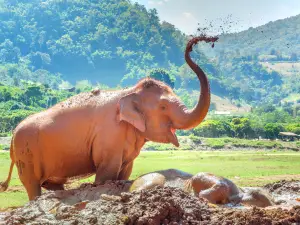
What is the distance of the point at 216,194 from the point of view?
735cm

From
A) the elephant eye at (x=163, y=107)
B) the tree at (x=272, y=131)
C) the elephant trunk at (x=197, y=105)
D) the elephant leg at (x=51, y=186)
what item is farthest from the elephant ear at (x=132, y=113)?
the tree at (x=272, y=131)

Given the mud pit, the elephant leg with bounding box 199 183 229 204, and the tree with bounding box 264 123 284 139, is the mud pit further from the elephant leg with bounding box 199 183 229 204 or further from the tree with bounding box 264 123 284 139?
the tree with bounding box 264 123 284 139

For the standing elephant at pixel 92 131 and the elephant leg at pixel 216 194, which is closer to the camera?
the elephant leg at pixel 216 194

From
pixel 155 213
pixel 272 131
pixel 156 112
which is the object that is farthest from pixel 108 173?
pixel 272 131

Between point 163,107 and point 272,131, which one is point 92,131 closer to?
point 163,107

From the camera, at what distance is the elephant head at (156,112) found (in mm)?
9703

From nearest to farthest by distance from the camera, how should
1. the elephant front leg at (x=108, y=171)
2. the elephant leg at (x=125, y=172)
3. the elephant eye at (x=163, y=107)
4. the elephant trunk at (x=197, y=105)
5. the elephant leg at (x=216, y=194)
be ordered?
the elephant leg at (x=216, y=194) → the elephant trunk at (x=197, y=105) → the elephant front leg at (x=108, y=171) → the elephant eye at (x=163, y=107) → the elephant leg at (x=125, y=172)

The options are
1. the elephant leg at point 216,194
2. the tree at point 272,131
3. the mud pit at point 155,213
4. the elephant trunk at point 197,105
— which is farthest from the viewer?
the tree at point 272,131

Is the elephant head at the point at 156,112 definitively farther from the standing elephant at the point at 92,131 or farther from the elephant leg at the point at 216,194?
the elephant leg at the point at 216,194

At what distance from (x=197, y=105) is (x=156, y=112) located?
74 cm

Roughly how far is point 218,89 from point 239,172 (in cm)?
16652

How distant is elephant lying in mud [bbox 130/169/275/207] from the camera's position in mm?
7371

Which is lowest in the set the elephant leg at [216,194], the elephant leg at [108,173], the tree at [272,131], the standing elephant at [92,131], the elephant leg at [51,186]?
the tree at [272,131]

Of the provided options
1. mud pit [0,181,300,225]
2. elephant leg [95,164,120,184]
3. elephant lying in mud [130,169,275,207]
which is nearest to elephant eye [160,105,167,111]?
elephant leg [95,164,120,184]
